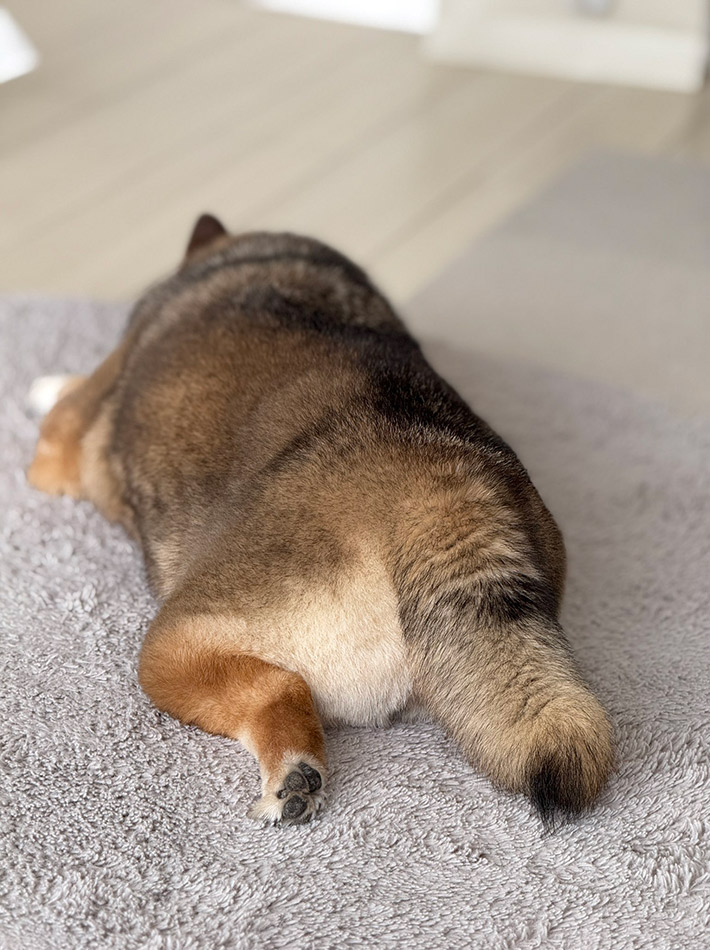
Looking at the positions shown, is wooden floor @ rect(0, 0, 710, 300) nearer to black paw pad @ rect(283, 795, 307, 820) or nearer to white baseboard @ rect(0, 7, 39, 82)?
white baseboard @ rect(0, 7, 39, 82)

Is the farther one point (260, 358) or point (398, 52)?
point (398, 52)

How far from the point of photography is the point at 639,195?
4.24 metres

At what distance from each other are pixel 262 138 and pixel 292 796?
11.9 feet

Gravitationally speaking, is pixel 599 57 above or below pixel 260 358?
below

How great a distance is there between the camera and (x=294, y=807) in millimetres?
1603

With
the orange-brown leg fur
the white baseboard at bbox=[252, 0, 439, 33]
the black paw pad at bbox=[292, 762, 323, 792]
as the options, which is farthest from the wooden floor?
the black paw pad at bbox=[292, 762, 323, 792]

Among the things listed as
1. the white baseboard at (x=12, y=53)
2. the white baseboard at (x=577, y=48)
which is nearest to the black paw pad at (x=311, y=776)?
the white baseboard at (x=12, y=53)

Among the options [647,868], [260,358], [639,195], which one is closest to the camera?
[647,868]

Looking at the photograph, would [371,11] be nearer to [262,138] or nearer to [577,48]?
[577,48]

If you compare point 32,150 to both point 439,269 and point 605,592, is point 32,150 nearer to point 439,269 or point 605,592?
point 439,269

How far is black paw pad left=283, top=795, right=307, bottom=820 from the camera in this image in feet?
5.25

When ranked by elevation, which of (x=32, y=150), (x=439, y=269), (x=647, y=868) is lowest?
(x=439, y=269)

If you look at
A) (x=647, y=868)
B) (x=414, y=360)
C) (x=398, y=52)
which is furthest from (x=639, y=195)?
(x=647, y=868)

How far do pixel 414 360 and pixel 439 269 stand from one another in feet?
→ 5.67
